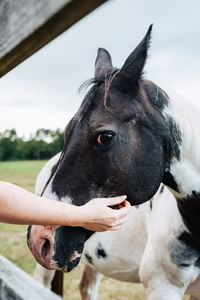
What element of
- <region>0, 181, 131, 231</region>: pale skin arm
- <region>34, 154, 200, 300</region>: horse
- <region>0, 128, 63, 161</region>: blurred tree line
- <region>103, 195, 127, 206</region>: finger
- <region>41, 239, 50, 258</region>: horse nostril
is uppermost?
<region>0, 181, 131, 231</region>: pale skin arm

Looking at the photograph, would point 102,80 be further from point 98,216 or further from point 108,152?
point 98,216

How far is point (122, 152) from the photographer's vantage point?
5.14 ft

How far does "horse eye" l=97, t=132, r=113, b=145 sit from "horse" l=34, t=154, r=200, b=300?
0.77 metres

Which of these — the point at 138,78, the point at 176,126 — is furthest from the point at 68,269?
the point at 138,78

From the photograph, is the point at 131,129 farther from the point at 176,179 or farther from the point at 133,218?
the point at 133,218

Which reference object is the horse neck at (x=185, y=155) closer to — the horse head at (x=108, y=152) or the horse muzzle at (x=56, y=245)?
the horse head at (x=108, y=152)

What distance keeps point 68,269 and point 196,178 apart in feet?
2.78

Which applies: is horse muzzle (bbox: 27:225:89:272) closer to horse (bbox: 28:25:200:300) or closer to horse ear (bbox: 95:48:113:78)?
horse (bbox: 28:25:200:300)

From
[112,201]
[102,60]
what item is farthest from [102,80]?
[112,201]

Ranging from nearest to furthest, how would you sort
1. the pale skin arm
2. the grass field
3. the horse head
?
the pale skin arm < the horse head < the grass field

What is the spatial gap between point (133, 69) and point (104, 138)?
393mm

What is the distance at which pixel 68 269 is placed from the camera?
1.60m

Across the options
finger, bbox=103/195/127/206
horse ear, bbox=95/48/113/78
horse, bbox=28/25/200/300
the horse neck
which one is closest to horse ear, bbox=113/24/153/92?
horse, bbox=28/25/200/300

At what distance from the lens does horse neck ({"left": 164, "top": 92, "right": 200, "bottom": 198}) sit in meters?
1.74
